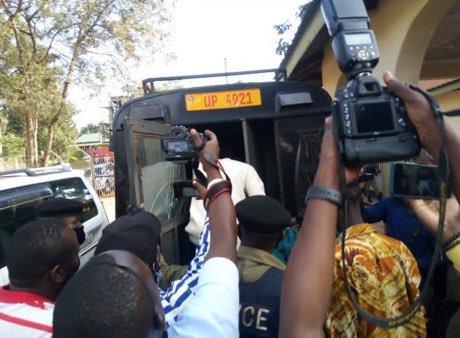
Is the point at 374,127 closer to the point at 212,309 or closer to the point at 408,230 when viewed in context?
the point at 212,309

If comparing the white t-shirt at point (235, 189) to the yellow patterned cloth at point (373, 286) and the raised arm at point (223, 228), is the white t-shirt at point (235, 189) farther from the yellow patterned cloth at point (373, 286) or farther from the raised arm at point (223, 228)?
the raised arm at point (223, 228)

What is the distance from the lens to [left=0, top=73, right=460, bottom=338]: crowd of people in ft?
3.44

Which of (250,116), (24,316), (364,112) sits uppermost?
(250,116)

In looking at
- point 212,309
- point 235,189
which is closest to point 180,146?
point 212,309

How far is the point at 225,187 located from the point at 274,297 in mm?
561

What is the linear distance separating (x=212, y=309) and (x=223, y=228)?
341 mm

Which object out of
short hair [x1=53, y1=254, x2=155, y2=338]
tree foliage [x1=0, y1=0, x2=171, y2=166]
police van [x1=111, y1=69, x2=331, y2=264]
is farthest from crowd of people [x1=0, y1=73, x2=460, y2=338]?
tree foliage [x1=0, y1=0, x2=171, y2=166]

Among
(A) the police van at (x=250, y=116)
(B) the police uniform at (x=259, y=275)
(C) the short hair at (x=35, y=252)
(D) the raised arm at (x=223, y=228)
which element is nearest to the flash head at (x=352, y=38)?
(D) the raised arm at (x=223, y=228)

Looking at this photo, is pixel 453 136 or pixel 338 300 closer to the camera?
pixel 453 136

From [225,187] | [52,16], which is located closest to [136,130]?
[225,187]

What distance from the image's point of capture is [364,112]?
1.11 meters

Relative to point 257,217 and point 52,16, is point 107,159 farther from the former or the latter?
point 257,217

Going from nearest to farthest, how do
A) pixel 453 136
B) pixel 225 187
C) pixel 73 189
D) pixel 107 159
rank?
1. pixel 453 136
2. pixel 225 187
3. pixel 73 189
4. pixel 107 159

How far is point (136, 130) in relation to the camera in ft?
9.86
